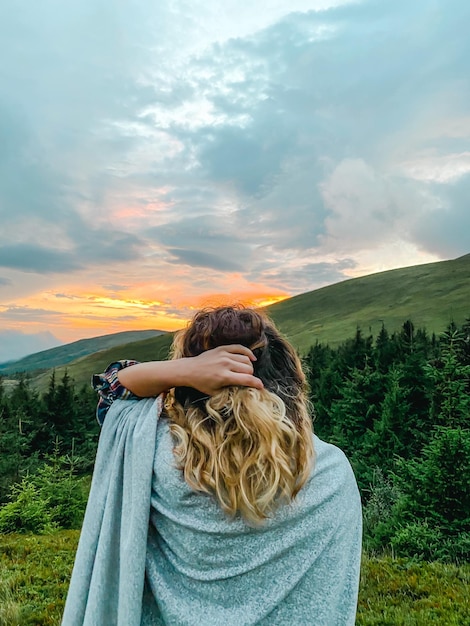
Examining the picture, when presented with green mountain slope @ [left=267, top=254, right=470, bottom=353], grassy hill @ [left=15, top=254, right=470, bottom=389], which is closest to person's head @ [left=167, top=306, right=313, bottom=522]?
grassy hill @ [left=15, top=254, right=470, bottom=389]

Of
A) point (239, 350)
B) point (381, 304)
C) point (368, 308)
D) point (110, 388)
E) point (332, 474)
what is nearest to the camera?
point (239, 350)

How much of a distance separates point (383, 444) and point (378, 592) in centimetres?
2138

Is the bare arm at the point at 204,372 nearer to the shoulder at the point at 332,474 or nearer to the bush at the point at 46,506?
the shoulder at the point at 332,474

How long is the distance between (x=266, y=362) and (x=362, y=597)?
5.13 meters

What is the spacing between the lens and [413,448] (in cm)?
2764

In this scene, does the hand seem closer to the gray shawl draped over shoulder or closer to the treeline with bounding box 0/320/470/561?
the gray shawl draped over shoulder

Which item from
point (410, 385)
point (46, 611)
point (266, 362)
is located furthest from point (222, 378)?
point (410, 385)

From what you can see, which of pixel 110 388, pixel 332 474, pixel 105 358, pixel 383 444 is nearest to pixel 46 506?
pixel 110 388

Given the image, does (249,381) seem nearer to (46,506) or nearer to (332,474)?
(332,474)

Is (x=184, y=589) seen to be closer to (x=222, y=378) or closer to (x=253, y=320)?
(x=222, y=378)

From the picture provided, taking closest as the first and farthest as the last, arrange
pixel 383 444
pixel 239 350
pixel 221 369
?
pixel 221 369, pixel 239 350, pixel 383 444

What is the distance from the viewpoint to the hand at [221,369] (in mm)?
2256

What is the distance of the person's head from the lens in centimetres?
225

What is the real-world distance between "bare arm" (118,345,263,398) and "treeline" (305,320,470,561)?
3.86ft
